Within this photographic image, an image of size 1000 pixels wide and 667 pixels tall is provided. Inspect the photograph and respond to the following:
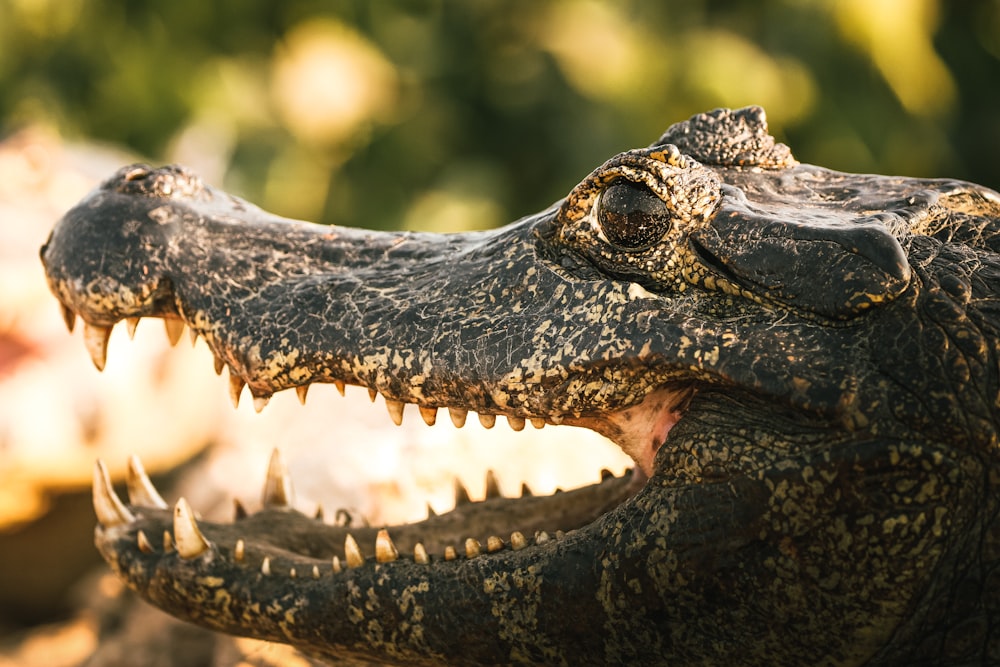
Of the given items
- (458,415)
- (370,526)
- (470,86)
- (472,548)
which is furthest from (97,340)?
(470,86)

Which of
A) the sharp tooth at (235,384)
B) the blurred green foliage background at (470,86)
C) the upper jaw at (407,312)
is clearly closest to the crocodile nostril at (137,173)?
the upper jaw at (407,312)

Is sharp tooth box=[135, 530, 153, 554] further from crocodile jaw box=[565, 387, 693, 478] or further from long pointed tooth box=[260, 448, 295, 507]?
crocodile jaw box=[565, 387, 693, 478]

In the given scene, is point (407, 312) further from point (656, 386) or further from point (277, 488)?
point (277, 488)

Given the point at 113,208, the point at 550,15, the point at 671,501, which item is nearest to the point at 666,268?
the point at 671,501

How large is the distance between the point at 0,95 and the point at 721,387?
9223 millimetres

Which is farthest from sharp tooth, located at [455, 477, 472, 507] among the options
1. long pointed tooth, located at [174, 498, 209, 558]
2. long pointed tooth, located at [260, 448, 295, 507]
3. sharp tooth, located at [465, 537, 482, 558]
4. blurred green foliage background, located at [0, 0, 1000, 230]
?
blurred green foliage background, located at [0, 0, 1000, 230]

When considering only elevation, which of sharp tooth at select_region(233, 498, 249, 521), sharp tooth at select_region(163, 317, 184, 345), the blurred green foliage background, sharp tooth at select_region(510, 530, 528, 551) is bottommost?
sharp tooth at select_region(510, 530, 528, 551)

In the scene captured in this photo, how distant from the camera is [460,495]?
2.49 m

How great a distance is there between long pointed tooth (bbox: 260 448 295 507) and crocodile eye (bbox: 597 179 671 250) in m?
1.00

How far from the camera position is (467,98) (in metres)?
9.96

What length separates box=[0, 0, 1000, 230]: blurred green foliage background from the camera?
8.99m

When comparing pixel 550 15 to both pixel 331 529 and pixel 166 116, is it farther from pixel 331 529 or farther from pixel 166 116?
pixel 331 529

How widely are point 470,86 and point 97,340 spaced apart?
8.03 metres

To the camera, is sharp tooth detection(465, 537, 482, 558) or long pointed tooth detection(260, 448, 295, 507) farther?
long pointed tooth detection(260, 448, 295, 507)
